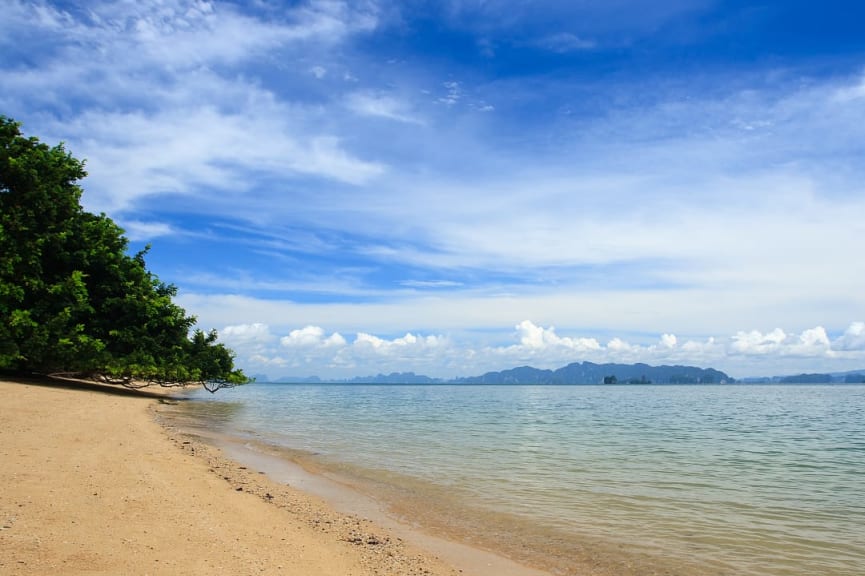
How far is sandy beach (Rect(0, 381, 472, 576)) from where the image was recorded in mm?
6023

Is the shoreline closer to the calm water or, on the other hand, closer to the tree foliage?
the calm water

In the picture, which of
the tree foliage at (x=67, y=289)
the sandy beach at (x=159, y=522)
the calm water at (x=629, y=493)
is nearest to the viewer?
the sandy beach at (x=159, y=522)

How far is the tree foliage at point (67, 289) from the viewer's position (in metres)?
28.0

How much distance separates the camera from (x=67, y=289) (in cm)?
3069

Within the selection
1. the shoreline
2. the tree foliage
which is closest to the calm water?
the shoreline

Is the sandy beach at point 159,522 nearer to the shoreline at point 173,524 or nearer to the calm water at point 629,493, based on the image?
the shoreline at point 173,524

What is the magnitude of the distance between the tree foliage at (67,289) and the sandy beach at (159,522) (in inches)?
742

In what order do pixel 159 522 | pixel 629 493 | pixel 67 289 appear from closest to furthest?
1. pixel 159 522
2. pixel 629 493
3. pixel 67 289

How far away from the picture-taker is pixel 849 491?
1584 cm

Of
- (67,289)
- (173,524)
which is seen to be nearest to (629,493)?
(173,524)

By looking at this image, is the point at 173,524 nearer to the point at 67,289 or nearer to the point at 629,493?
the point at 629,493

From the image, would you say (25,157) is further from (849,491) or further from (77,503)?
Answer: (849,491)

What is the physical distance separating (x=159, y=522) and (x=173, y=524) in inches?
7.5

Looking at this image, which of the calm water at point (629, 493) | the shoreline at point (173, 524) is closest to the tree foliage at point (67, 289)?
the calm water at point (629, 493)
